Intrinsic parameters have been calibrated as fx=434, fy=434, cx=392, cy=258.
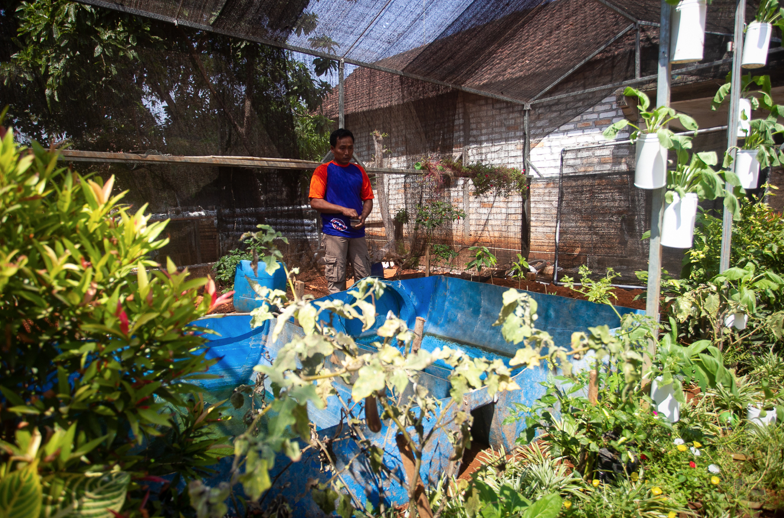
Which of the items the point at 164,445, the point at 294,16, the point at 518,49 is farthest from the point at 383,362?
the point at 518,49

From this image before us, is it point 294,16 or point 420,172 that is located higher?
point 294,16

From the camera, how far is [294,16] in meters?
4.00

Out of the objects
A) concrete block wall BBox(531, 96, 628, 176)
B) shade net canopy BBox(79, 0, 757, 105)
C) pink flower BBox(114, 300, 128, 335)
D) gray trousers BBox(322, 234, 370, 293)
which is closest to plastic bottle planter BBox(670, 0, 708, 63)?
pink flower BBox(114, 300, 128, 335)

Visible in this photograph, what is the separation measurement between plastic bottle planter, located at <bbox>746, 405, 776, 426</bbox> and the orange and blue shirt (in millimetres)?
2776

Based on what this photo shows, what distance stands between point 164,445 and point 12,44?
3.84 m

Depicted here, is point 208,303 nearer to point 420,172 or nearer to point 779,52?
point 420,172

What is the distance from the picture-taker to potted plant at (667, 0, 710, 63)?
1684 mm

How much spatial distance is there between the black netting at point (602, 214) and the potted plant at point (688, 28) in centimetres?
342

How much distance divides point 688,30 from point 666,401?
1.48m

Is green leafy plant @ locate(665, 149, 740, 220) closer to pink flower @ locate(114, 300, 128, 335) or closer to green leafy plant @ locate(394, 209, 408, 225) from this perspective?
pink flower @ locate(114, 300, 128, 335)

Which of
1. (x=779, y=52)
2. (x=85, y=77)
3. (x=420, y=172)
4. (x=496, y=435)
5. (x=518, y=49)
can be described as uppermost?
(x=518, y=49)

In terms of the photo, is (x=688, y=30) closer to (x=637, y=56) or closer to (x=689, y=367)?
(x=689, y=367)

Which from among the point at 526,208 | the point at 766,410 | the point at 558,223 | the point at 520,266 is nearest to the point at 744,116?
the point at 766,410

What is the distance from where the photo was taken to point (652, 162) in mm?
1731
